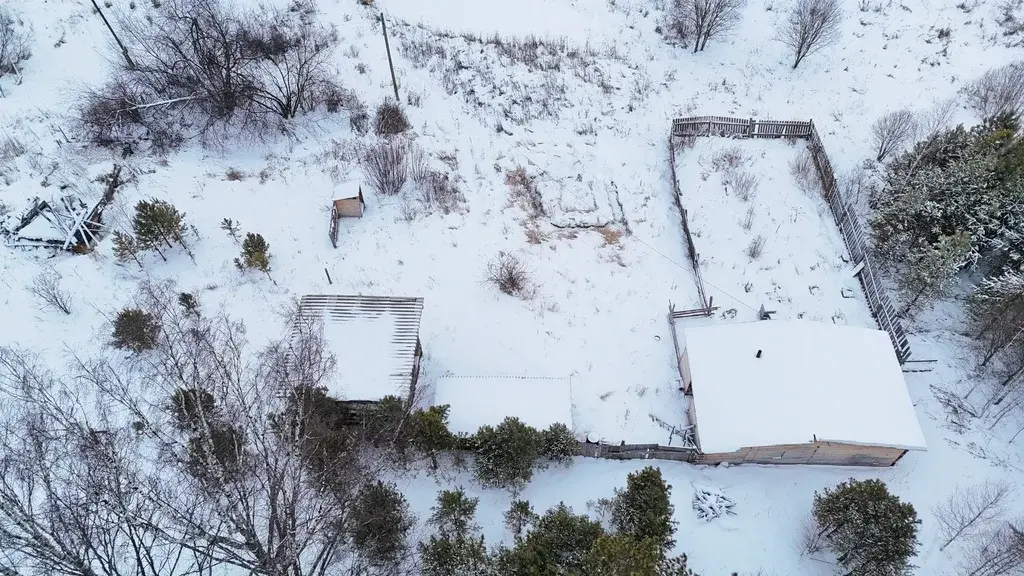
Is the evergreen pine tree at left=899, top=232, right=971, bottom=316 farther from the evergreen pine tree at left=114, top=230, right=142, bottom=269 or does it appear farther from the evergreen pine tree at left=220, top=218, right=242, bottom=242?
the evergreen pine tree at left=114, top=230, right=142, bottom=269

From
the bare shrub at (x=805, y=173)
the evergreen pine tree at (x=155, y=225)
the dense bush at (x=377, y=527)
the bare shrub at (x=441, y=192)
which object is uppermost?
the bare shrub at (x=805, y=173)

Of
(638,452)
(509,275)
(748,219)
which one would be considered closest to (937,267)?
(748,219)

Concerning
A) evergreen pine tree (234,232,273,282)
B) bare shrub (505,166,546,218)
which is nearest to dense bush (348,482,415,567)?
evergreen pine tree (234,232,273,282)

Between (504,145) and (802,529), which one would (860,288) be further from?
(504,145)

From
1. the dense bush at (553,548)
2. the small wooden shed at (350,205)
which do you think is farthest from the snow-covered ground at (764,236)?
the small wooden shed at (350,205)

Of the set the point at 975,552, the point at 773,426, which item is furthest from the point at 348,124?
the point at 975,552

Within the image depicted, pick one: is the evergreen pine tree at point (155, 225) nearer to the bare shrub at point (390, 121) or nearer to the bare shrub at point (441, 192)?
the bare shrub at point (441, 192)
